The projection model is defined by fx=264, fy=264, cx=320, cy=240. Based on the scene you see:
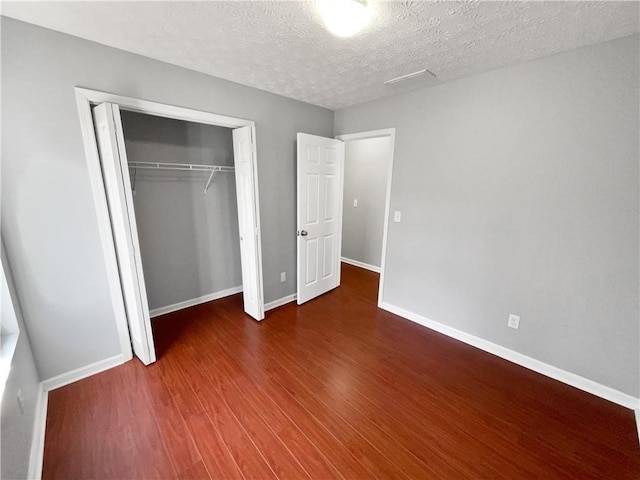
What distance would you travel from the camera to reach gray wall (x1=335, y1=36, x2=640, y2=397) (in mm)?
1766

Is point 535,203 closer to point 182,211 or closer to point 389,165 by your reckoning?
point 389,165

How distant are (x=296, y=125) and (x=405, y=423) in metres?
2.96

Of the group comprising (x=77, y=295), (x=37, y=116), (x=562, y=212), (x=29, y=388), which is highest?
(x=37, y=116)

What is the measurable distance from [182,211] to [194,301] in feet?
3.70

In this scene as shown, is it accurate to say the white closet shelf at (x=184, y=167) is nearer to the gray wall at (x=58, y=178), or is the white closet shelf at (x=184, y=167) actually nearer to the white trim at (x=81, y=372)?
the gray wall at (x=58, y=178)

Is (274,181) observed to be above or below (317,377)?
above

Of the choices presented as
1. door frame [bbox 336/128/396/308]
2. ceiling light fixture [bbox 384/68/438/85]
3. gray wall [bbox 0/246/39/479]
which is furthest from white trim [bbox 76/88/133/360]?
door frame [bbox 336/128/396/308]

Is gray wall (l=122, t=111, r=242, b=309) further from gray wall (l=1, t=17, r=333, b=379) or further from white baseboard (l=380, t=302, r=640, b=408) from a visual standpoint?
white baseboard (l=380, t=302, r=640, b=408)

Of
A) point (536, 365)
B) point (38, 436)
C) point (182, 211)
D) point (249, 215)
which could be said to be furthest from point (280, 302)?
point (536, 365)

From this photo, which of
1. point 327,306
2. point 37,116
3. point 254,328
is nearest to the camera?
point 37,116

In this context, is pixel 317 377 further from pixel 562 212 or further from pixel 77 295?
pixel 562 212

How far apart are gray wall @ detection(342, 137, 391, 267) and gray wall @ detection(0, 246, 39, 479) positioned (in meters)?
4.07

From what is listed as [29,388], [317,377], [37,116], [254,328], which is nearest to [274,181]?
[254,328]

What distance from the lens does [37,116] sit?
1.66 m
